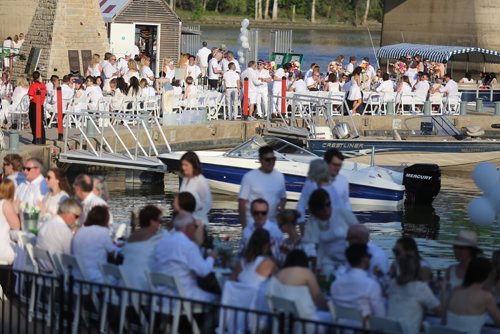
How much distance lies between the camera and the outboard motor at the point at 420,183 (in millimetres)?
23328

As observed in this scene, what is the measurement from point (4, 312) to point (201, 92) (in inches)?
734

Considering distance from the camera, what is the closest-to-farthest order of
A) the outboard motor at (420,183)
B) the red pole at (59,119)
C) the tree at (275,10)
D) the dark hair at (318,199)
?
1. the dark hair at (318,199)
2. the outboard motor at (420,183)
3. the red pole at (59,119)
4. the tree at (275,10)

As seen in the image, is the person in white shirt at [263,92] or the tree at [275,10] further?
the tree at [275,10]

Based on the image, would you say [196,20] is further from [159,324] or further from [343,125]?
[159,324]

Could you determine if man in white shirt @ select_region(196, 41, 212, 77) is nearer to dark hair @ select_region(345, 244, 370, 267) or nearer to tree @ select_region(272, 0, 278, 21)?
dark hair @ select_region(345, 244, 370, 267)

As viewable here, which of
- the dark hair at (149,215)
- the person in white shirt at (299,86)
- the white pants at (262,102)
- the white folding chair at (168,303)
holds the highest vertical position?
the person in white shirt at (299,86)

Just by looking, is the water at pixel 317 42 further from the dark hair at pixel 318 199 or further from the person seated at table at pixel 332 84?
the dark hair at pixel 318 199

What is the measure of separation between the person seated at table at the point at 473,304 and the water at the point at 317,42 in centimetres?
5695

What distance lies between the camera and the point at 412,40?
53.5 meters

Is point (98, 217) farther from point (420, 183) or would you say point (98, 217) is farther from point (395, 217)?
point (420, 183)

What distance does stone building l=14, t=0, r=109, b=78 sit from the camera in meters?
33.8

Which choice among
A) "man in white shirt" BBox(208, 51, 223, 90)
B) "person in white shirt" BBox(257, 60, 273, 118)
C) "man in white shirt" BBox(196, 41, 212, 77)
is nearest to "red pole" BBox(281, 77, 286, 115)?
"person in white shirt" BBox(257, 60, 273, 118)

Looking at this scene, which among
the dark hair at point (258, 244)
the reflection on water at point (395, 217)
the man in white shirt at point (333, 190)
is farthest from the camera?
the reflection on water at point (395, 217)

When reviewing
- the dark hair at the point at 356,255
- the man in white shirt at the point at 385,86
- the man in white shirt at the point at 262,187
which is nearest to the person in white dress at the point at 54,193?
the man in white shirt at the point at 262,187
